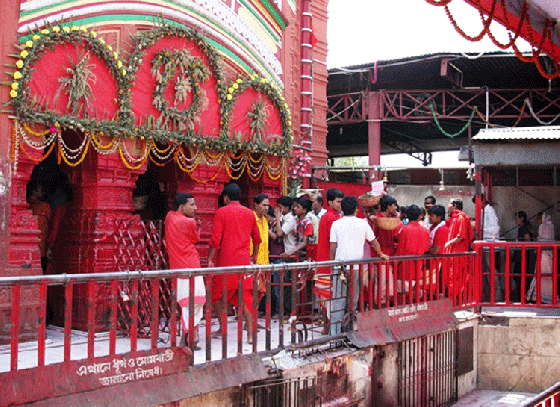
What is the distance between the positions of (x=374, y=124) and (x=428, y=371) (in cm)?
1046

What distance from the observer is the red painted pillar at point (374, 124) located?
17578 millimetres

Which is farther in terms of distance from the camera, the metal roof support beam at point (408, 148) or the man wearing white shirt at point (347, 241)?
the metal roof support beam at point (408, 148)

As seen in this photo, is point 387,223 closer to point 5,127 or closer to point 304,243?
point 304,243

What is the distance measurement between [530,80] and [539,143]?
25.5 feet

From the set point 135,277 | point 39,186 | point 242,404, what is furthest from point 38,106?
point 242,404

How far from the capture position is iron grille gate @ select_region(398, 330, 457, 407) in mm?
7867

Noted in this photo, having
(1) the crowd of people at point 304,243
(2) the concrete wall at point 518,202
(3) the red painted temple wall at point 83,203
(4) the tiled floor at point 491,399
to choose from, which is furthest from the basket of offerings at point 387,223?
(2) the concrete wall at point 518,202

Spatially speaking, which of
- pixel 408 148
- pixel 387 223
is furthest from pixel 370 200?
pixel 408 148

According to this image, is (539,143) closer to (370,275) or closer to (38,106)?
(370,275)

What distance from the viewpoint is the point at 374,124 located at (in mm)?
17688

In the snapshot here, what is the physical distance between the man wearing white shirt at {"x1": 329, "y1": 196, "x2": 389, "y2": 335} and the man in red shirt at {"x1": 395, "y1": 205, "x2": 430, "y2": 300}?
72cm

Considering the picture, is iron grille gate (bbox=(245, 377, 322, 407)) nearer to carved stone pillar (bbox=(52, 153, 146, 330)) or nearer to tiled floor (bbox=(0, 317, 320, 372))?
tiled floor (bbox=(0, 317, 320, 372))

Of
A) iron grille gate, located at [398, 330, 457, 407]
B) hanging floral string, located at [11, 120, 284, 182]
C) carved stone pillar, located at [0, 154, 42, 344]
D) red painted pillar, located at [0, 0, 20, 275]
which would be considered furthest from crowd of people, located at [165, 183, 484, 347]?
red painted pillar, located at [0, 0, 20, 275]

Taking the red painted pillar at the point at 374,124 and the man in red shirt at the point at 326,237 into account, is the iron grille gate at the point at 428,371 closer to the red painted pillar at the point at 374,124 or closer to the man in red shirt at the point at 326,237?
the man in red shirt at the point at 326,237
